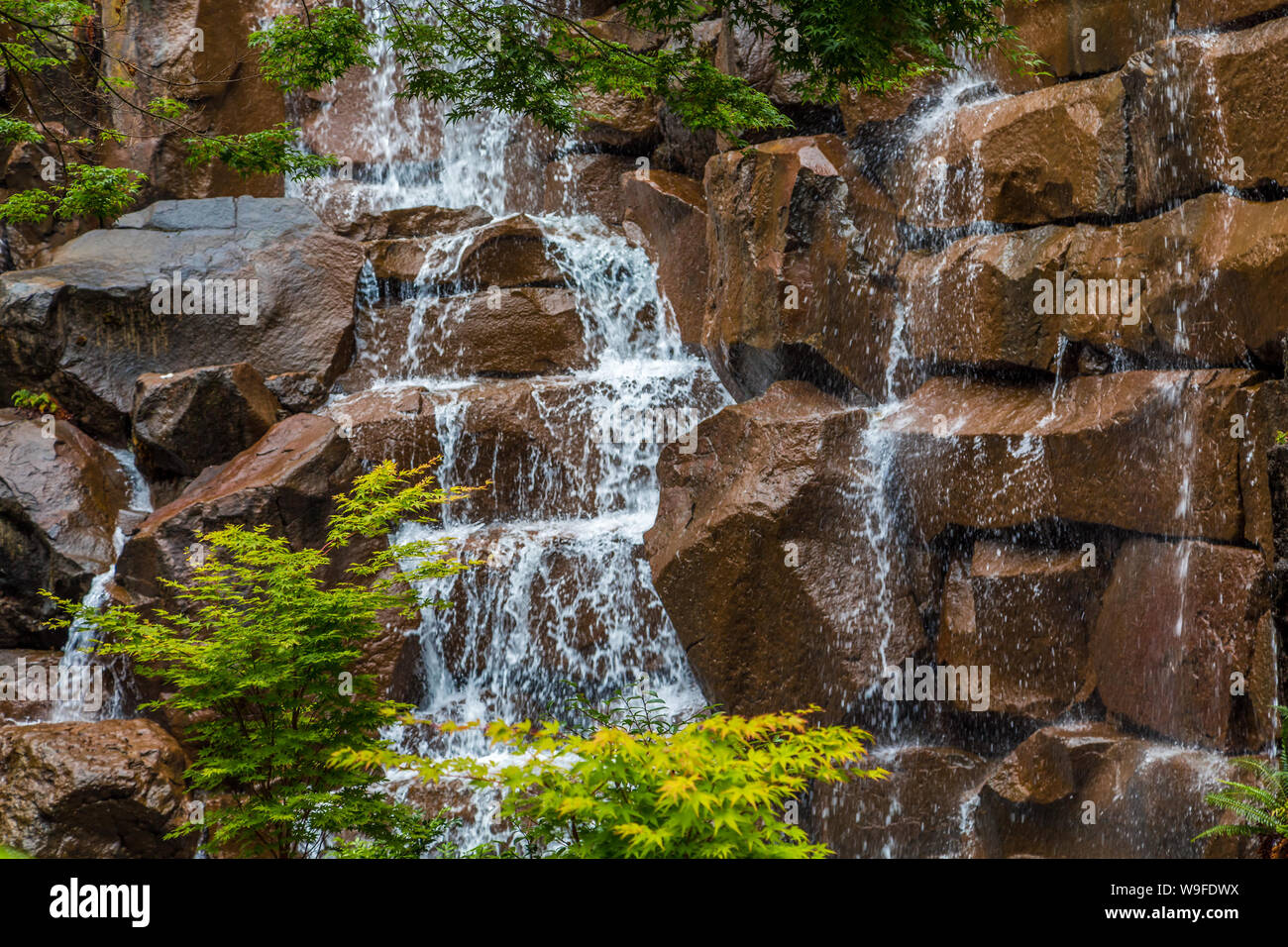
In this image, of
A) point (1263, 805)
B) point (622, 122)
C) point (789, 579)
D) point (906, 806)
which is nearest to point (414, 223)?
point (622, 122)

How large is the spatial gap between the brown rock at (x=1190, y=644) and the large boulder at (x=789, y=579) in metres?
1.54

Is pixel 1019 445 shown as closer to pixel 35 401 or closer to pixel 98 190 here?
pixel 98 190

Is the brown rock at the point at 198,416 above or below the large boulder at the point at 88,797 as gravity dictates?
above

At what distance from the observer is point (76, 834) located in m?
7.45

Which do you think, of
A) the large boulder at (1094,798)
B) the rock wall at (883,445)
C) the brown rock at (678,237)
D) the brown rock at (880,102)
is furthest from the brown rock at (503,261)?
the large boulder at (1094,798)

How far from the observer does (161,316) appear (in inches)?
465

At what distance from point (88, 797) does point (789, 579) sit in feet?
17.4

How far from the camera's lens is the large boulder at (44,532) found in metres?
10.3

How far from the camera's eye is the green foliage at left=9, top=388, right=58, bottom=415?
11.7 metres

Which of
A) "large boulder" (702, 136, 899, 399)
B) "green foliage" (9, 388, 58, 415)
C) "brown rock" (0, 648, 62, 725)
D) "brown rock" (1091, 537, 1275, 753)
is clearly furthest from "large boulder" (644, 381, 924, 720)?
"green foliage" (9, 388, 58, 415)

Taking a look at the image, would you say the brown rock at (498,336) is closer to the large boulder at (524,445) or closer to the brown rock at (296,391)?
the brown rock at (296,391)

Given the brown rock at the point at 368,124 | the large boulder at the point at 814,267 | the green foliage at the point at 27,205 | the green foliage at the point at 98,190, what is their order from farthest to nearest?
the brown rock at the point at 368,124 → the green foliage at the point at 27,205 → the large boulder at the point at 814,267 → the green foliage at the point at 98,190

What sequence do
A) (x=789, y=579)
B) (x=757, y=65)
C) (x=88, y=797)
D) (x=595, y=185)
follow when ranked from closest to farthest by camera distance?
(x=88, y=797) → (x=789, y=579) → (x=757, y=65) → (x=595, y=185)

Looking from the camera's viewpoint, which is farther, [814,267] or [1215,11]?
[814,267]
